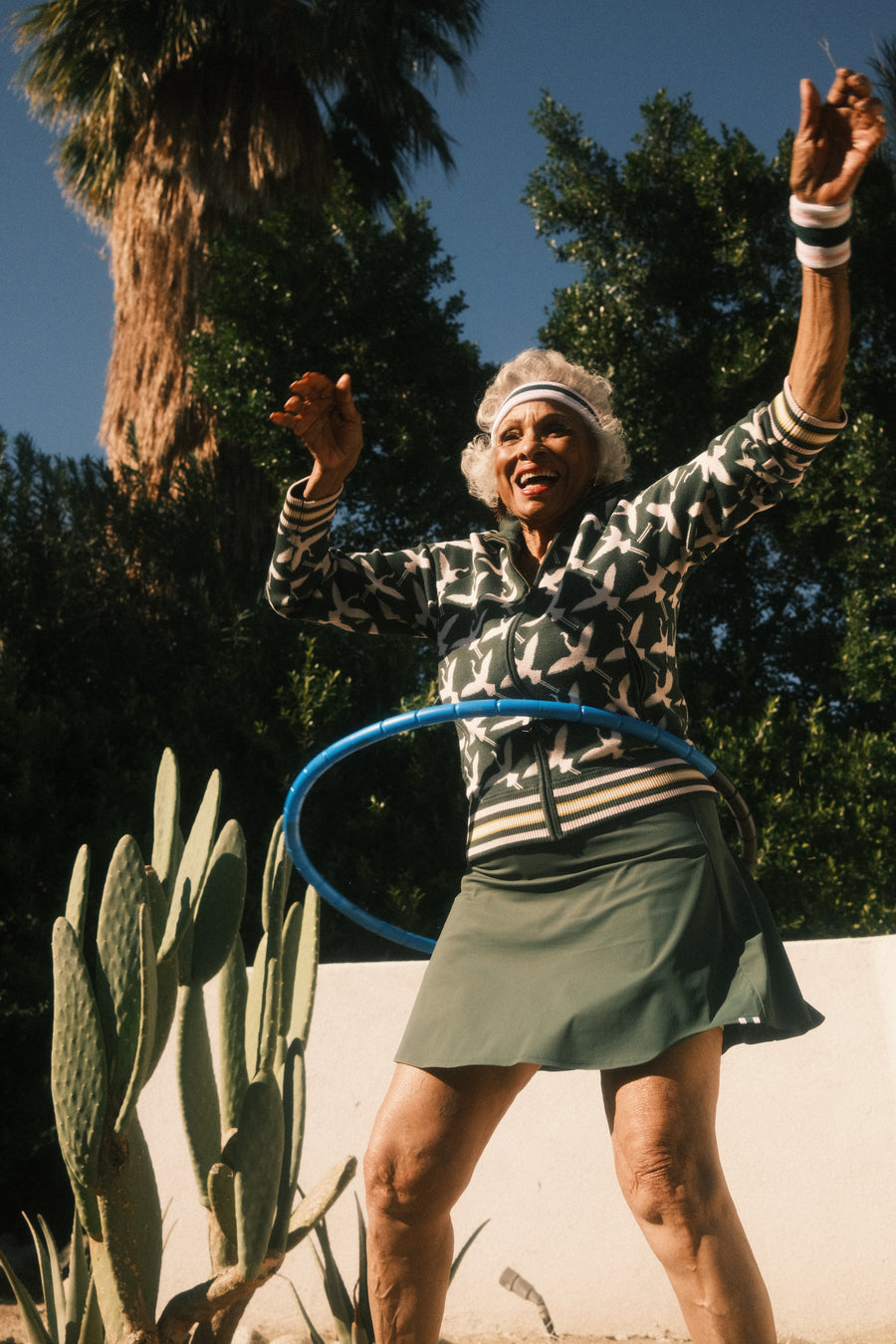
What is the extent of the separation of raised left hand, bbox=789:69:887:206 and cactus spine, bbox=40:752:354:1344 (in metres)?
1.72

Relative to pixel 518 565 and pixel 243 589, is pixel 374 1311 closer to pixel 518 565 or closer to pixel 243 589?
pixel 518 565

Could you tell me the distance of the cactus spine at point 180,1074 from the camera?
6.98ft

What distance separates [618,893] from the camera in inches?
69.7

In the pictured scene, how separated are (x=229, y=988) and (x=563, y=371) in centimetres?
164

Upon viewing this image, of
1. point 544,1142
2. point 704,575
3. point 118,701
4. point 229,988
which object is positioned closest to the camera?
point 229,988

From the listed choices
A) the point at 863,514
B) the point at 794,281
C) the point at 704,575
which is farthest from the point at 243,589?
the point at 794,281

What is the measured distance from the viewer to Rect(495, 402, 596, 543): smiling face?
2.13 m

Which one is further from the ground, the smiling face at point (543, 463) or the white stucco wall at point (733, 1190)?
the smiling face at point (543, 463)

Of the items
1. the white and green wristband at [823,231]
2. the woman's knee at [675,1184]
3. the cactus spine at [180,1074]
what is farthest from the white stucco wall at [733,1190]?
the white and green wristband at [823,231]

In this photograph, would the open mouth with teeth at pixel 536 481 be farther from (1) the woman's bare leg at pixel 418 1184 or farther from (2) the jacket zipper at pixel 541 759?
(1) the woman's bare leg at pixel 418 1184

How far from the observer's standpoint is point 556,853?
6.06 feet

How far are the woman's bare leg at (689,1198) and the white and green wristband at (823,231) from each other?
1.25 meters

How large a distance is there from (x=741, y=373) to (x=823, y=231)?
17.3ft

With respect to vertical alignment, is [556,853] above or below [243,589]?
below
